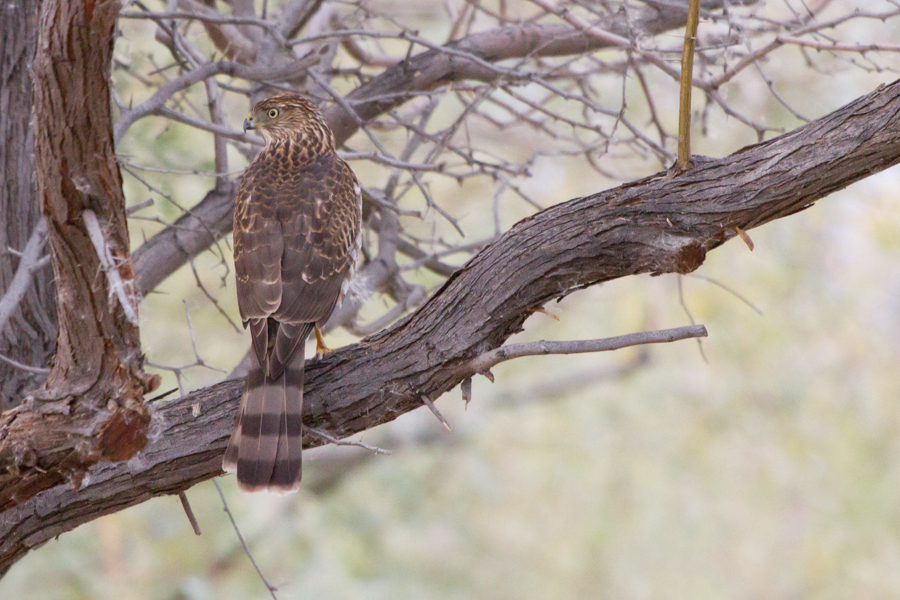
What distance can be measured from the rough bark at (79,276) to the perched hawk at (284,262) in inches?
16.0

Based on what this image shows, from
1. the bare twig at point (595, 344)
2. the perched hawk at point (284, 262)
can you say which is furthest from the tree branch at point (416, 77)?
the bare twig at point (595, 344)

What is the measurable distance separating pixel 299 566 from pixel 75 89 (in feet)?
23.0

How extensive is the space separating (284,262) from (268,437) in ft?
2.39

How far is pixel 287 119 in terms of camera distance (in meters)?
3.78

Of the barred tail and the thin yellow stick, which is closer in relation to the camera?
the thin yellow stick

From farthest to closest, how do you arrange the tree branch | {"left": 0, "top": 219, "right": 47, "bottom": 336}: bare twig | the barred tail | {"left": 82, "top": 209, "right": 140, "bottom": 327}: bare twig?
the tree branch → {"left": 0, "top": 219, "right": 47, "bottom": 336}: bare twig → the barred tail → {"left": 82, "top": 209, "right": 140, "bottom": 327}: bare twig

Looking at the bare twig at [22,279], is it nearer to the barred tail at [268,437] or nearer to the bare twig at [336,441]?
the barred tail at [268,437]

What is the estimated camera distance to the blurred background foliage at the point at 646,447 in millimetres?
8523

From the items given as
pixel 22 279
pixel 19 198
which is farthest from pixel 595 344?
pixel 19 198

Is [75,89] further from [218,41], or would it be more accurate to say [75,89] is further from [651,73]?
[651,73]

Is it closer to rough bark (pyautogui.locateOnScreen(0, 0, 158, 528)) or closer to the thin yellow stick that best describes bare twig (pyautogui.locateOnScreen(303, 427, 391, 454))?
Result: rough bark (pyautogui.locateOnScreen(0, 0, 158, 528))

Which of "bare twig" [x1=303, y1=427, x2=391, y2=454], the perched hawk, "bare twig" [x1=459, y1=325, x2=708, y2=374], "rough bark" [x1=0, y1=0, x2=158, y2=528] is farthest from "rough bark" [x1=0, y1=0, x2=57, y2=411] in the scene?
"bare twig" [x1=459, y1=325, x2=708, y2=374]

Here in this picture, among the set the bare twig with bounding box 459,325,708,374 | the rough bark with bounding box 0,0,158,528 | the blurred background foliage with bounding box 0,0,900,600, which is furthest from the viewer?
the blurred background foliage with bounding box 0,0,900,600

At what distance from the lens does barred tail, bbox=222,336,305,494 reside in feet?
8.36
